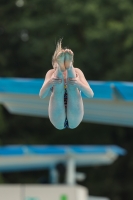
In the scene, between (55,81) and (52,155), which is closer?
(55,81)

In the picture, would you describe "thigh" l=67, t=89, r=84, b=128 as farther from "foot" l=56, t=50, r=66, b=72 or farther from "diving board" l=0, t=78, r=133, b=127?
"diving board" l=0, t=78, r=133, b=127

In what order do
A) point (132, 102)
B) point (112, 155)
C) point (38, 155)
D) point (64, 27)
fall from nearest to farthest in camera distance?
point (132, 102) → point (38, 155) → point (112, 155) → point (64, 27)

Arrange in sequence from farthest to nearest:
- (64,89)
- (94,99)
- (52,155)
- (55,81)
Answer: (52,155)
(94,99)
(64,89)
(55,81)

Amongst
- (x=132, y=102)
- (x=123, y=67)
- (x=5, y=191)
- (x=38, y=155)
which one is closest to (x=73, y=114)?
(x=132, y=102)

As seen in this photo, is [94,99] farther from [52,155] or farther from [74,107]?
[52,155]

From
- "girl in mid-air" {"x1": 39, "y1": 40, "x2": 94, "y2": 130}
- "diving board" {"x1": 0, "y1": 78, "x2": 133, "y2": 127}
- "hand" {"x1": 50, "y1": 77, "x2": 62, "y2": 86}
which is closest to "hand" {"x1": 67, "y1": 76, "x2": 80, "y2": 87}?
"girl in mid-air" {"x1": 39, "y1": 40, "x2": 94, "y2": 130}

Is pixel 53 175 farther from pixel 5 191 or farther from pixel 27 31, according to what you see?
pixel 27 31

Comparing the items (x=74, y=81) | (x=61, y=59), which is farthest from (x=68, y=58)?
(x=74, y=81)
